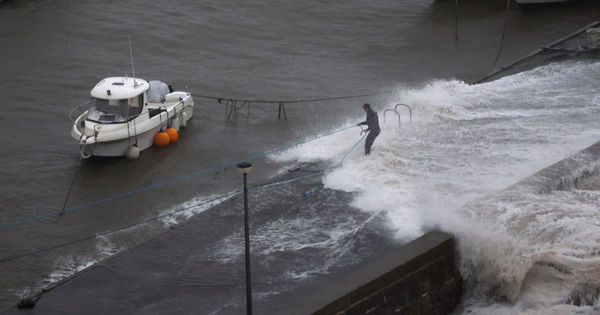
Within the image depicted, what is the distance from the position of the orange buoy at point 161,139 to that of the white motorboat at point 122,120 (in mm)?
141

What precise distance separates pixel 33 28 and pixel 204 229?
69.9 ft

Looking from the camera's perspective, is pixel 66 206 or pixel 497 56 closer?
pixel 66 206

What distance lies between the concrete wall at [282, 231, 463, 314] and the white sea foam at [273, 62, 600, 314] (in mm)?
417

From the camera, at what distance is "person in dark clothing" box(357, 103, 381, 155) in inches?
787

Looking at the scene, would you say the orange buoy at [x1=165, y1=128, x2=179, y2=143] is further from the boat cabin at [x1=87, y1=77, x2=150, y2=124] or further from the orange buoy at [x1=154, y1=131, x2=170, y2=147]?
the boat cabin at [x1=87, y1=77, x2=150, y2=124]

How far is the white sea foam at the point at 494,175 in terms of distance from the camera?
13.7 metres

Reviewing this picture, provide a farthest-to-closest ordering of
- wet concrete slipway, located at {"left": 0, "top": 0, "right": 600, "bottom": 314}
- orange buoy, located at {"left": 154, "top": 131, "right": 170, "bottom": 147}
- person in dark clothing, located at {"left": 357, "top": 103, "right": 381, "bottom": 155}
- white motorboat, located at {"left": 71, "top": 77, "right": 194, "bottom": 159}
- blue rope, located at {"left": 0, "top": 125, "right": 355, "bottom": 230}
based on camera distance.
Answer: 1. orange buoy, located at {"left": 154, "top": 131, "right": 170, "bottom": 147}
2. white motorboat, located at {"left": 71, "top": 77, "right": 194, "bottom": 159}
3. person in dark clothing, located at {"left": 357, "top": 103, "right": 381, "bottom": 155}
4. blue rope, located at {"left": 0, "top": 125, "right": 355, "bottom": 230}
5. wet concrete slipway, located at {"left": 0, "top": 0, "right": 600, "bottom": 314}

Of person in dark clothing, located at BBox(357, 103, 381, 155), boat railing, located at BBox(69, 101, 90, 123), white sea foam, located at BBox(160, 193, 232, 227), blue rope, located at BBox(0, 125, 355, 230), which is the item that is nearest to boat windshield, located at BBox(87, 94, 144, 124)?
boat railing, located at BBox(69, 101, 90, 123)

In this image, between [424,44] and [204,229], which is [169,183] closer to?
[204,229]

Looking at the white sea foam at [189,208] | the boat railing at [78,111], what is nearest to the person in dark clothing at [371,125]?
the white sea foam at [189,208]

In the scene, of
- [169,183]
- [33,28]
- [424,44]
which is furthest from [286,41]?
[169,183]

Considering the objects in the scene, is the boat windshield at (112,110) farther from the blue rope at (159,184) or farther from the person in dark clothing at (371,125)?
the person in dark clothing at (371,125)

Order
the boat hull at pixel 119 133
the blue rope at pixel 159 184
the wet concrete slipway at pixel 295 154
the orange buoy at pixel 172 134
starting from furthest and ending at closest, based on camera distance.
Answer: the orange buoy at pixel 172 134 → the boat hull at pixel 119 133 → the blue rope at pixel 159 184 → the wet concrete slipway at pixel 295 154

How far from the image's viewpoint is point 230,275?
1486 centimetres
